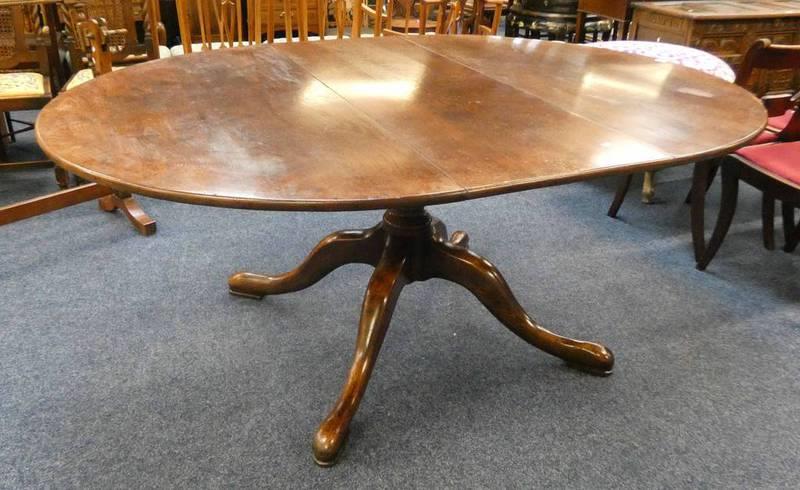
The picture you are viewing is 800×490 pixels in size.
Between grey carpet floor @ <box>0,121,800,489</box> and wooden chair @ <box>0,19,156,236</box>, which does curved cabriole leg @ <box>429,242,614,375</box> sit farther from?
wooden chair @ <box>0,19,156,236</box>

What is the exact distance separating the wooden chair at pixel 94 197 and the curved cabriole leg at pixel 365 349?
1141mm

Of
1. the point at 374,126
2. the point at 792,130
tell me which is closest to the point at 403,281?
the point at 374,126

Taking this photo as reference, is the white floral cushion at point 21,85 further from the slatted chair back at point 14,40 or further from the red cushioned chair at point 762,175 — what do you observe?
the red cushioned chair at point 762,175

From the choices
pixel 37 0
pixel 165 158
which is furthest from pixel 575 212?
pixel 37 0

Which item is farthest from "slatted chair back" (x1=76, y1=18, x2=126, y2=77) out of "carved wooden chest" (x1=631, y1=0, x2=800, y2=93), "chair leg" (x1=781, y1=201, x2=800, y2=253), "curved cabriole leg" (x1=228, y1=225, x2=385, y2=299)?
"chair leg" (x1=781, y1=201, x2=800, y2=253)

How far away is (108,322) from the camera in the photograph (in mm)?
1774

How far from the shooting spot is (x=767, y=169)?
1.88 m

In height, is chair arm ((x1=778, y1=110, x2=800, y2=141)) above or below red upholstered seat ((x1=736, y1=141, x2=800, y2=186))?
above

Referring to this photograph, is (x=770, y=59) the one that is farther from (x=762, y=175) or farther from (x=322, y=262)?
(x=322, y=262)

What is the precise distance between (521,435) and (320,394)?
1.62ft

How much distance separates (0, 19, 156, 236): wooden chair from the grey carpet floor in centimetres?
8

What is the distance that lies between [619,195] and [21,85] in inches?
91.9

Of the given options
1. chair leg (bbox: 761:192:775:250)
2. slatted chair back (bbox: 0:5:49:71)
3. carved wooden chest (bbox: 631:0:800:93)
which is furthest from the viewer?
carved wooden chest (bbox: 631:0:800:93)

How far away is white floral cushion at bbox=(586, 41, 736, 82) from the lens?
2.28 m
